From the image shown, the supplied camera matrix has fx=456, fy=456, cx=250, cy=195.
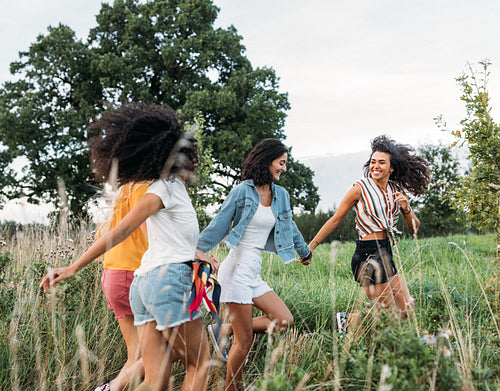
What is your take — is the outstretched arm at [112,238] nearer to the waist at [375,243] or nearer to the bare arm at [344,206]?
the bare arm at [344,206]

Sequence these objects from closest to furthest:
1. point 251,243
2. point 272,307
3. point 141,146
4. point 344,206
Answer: point 141,146, point 272,307, point 251,243, point 344,206

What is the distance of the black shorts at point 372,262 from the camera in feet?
12.5

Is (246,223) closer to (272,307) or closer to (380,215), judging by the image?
(272,307)

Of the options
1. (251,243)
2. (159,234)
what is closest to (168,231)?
(159,234)

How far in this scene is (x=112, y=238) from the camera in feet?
7.57

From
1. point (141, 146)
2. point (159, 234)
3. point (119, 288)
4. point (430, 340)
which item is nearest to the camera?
point (430, 340)

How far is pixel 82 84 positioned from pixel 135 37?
3046 millimetres

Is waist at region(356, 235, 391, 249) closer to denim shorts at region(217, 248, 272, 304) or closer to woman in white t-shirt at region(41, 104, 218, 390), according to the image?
denim shorts at region(217, 248, 272, 304)

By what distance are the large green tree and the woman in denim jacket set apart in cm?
1402

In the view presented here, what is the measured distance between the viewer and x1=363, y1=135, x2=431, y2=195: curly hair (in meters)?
4.29

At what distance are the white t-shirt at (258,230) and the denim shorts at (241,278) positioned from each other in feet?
0.17

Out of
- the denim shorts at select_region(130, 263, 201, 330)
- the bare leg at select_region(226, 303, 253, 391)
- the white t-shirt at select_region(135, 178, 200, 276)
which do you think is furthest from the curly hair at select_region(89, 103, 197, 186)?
the bare leg at select_region(226, 303, 253, 391)

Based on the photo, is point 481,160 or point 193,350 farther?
point 481,160

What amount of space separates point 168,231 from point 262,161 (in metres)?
1.70
